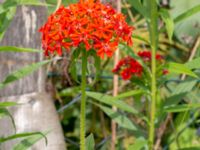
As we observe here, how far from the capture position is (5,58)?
239cm

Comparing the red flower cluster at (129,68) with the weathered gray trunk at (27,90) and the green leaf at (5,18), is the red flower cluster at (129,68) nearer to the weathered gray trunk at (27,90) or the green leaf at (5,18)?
the weathered gray trunk at (27,90)

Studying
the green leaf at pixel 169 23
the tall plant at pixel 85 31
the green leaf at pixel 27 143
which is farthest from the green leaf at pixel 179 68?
the green leaf at pixel 27 143

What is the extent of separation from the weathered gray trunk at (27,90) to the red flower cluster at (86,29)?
63 cm

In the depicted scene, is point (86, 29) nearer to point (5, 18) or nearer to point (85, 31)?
point (85, 31)

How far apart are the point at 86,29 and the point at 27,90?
2.62ft

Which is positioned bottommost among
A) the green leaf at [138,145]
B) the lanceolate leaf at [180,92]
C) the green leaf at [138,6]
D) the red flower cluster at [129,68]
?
the green leaf at [138,145]

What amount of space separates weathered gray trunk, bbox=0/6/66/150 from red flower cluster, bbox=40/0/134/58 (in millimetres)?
629

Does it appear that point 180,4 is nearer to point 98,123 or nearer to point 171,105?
point 98,123

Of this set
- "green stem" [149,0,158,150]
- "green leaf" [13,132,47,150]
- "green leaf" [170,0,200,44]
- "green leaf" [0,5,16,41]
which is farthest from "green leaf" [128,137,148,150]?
"green leaf" [170,0,200,44]

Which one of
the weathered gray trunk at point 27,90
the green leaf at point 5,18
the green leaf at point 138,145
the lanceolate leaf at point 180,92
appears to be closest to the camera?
the green leaf at point 5,18

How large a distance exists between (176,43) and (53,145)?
6.03ft

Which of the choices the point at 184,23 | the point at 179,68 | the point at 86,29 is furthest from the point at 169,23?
the point at 184,23

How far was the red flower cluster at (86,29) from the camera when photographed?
65.5 inches

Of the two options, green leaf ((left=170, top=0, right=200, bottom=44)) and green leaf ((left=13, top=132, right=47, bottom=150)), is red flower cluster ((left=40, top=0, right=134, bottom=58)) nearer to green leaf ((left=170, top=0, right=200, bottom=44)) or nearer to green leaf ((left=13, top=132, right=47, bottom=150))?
green leaf ((left=13, top=132, right=47, bottom=150))
